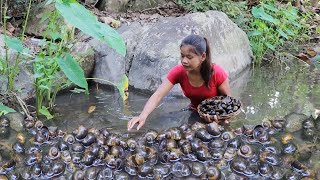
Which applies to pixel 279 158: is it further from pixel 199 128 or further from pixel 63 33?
pixel 63 33

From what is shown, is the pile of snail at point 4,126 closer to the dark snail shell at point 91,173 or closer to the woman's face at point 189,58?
the dark snail shell at point 91,173

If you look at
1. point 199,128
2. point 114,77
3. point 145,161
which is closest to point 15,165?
point 145,161

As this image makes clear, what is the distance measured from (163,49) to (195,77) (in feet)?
5.31

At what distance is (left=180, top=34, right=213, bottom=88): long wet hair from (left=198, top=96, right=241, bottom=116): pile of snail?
0.54 ft

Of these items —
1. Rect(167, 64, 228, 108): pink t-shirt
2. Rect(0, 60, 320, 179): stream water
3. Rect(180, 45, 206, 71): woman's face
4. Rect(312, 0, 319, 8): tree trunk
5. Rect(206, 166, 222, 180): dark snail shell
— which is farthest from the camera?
Rect(312, 0, 319, 8): tree trunk

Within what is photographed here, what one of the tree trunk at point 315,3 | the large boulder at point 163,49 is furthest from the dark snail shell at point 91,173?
the tree trunk at point 315,3

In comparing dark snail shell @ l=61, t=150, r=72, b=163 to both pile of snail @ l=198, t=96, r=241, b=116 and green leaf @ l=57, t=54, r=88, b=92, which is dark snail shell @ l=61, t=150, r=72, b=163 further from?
pile of snail @ l=198, t=96, r=241, b=116

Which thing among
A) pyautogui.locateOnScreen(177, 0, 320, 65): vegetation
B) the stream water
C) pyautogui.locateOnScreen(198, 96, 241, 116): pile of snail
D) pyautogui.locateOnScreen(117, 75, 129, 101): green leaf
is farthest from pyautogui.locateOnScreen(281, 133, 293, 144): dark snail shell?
pyautogui.locateOnScreen(177, 0, 320, 65): vegetation

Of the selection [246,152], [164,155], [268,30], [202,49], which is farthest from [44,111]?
[268,30]

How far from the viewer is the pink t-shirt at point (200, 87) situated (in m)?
3.72

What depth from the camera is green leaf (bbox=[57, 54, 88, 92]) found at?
3.24m

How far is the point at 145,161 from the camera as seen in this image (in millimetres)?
2668

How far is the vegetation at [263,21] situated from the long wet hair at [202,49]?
8.54ft

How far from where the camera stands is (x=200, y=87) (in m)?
3.80
